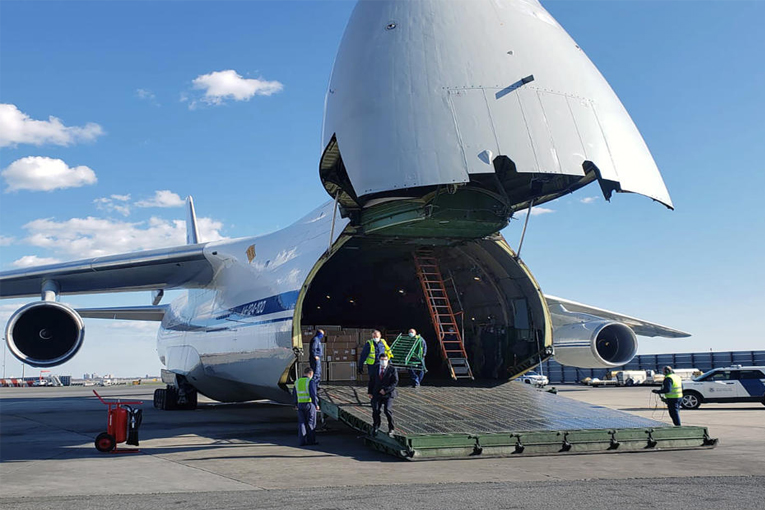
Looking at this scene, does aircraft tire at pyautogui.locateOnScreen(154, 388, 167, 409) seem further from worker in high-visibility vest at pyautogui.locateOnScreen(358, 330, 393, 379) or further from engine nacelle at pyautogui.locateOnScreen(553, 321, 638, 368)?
engine nacelle at pyautogui.locateOnScreen(553, 321, 638, 368)

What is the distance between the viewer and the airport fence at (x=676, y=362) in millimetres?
34844

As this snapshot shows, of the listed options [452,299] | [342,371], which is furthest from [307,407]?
[452,299]

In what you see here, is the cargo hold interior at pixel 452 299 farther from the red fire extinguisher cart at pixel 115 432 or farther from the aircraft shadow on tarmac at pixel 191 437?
the red fire extinguisher cart at pixel 115 432

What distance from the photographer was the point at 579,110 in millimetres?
8734

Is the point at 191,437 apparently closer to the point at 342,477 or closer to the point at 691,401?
the point at 342,477

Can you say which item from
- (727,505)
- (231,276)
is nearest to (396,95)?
(727,505)

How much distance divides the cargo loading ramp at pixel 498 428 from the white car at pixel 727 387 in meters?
9.49

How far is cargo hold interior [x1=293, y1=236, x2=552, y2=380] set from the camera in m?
12.5

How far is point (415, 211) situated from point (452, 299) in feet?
16.2

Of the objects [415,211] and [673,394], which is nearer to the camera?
[415,211]

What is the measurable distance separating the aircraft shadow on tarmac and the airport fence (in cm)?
2080

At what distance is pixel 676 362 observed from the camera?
132 ft

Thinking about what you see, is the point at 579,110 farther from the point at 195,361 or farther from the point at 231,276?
the point at 195,361

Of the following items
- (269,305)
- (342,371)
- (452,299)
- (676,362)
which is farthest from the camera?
(676,362)
